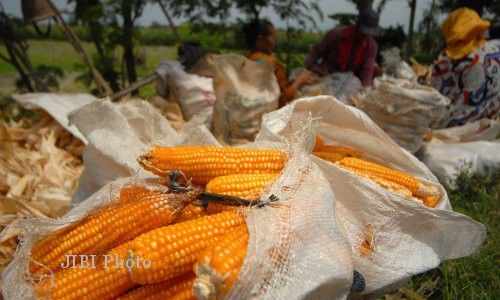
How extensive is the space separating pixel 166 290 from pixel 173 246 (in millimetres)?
173

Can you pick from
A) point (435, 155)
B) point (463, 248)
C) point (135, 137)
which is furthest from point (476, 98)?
point (135, 137)

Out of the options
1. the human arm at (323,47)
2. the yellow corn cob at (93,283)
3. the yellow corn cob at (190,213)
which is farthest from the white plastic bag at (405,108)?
the yellow corn cob at (93,283)

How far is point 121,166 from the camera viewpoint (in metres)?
1.82

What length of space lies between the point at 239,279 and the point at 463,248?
1.15 metres

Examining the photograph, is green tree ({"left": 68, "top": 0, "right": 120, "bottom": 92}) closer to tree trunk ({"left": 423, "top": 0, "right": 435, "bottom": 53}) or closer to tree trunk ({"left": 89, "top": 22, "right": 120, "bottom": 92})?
tree trunk ({"left": 89, "top": 22, "right": 120, "bottom": 92})

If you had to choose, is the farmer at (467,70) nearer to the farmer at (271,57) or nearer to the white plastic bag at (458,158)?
the white plastic bag at (458,158)

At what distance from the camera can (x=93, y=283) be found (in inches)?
44.8

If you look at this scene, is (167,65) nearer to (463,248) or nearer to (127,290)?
(127,290)

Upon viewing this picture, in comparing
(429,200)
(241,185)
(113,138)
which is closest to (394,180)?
(429,200)

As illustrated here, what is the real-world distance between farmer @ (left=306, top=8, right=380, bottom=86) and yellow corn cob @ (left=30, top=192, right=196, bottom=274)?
3.21 metres

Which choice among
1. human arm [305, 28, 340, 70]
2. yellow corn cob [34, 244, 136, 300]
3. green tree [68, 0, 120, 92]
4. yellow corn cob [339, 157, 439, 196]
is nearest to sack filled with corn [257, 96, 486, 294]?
yellow corn cob [339, 157, 439, 196]

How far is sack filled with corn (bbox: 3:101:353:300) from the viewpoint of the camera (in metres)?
1.01

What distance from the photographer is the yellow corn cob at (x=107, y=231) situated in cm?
125

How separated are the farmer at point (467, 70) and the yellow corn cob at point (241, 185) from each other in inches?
128
